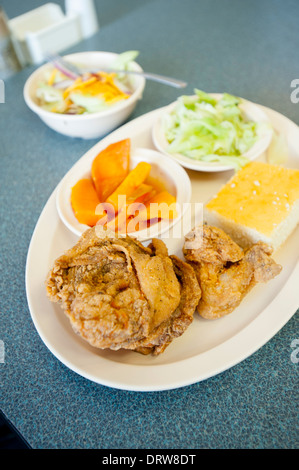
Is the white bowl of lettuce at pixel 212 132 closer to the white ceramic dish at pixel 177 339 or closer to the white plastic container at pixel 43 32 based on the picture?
the white ceramic dish at pixel 177 339

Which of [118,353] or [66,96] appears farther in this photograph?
[66,96]

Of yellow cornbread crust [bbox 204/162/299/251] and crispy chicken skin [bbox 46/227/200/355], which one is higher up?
crispy chicken skin [bbox 46/227/200/355]

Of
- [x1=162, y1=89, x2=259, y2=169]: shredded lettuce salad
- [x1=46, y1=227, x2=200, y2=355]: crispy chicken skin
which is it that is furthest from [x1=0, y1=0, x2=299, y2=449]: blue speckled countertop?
[x1=162, y1=89, x2=259, y2=169]: shredded lettuce salad

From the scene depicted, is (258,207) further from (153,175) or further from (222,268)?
(153,175)

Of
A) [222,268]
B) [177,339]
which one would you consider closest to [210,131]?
[222,268]

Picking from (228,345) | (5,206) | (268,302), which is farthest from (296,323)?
(5,206)

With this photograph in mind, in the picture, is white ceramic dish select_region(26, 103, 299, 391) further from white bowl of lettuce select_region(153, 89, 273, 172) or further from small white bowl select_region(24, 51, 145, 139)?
small white bowl select_region(24, 51, 145, 139)
